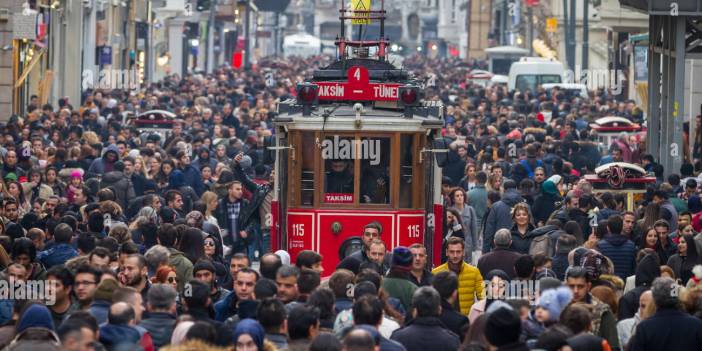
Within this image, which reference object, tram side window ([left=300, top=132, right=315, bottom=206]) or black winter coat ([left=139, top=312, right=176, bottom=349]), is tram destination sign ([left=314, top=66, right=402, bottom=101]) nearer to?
tram side window ([left=300, top=132, right=315, bottom=206])

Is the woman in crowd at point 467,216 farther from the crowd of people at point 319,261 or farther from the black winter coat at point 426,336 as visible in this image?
the black winter coat at point 426,336

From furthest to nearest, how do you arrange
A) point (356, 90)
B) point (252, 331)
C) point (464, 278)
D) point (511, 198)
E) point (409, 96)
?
point (511, 198) < point (356, 90) < point (409, 96) < point (464, 278) < point (252, 331)

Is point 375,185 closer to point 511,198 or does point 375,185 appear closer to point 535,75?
point 511,198

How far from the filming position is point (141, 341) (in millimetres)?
10719

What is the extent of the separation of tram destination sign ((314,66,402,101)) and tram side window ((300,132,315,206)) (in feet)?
3.24

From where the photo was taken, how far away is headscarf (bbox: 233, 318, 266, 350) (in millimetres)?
10227

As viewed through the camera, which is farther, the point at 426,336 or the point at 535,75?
the point at 535,75

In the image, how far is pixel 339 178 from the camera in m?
17.4

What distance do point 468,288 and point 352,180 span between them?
3.18 m

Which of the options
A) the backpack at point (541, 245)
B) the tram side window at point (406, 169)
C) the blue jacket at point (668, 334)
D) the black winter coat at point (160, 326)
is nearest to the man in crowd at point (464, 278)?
the backpack at point (541, 245)

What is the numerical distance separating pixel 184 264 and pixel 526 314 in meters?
4.07

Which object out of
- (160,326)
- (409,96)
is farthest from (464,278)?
(160,326)

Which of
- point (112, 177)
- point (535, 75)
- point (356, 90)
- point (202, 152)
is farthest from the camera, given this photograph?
point (535, 75)

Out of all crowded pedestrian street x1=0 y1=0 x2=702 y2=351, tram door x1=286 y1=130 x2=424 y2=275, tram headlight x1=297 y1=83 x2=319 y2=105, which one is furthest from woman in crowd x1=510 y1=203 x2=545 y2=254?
tram headlight x1=297 y1=83 x2=319 y2=105
